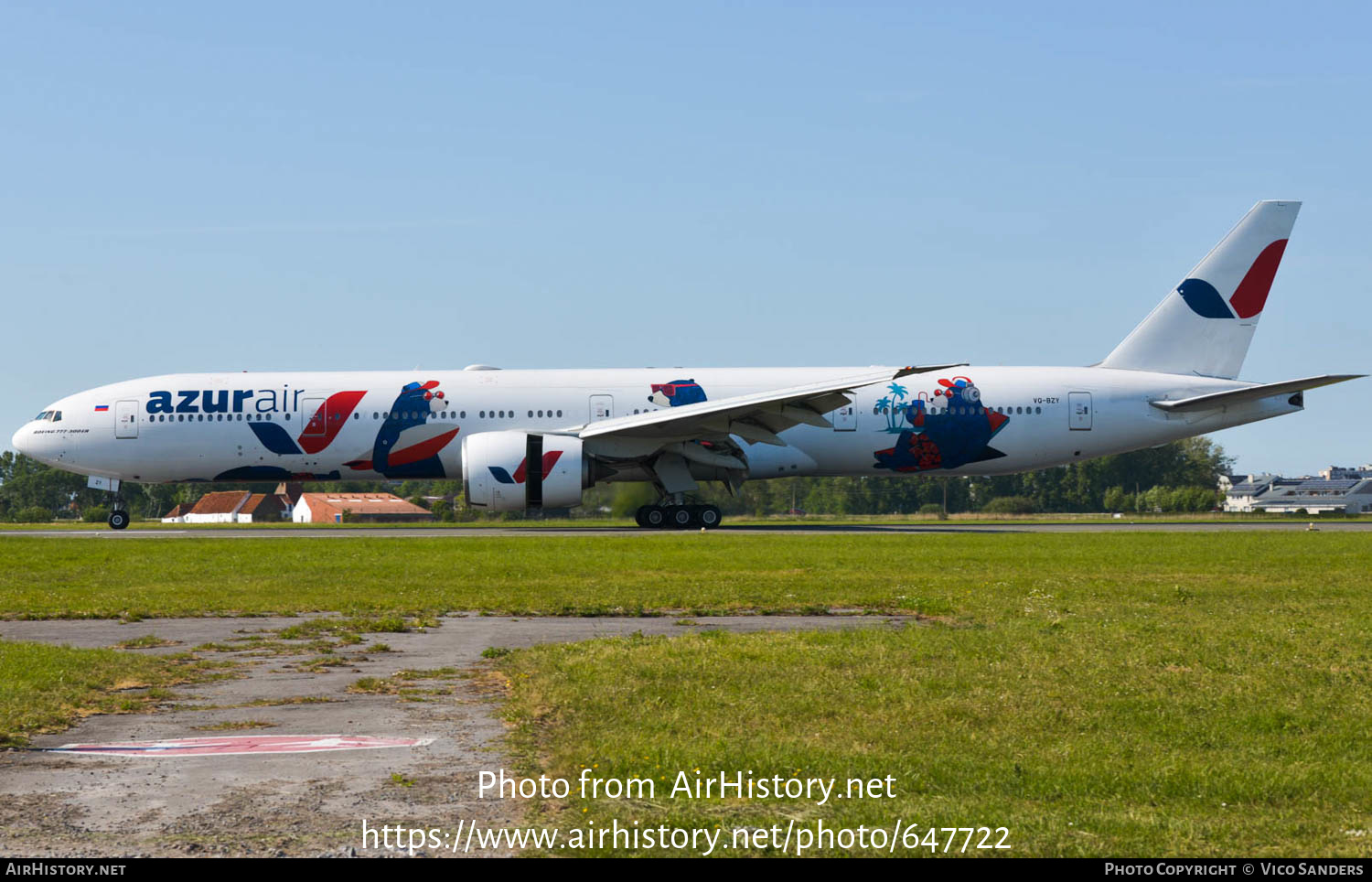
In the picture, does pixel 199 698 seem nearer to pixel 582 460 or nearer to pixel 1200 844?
pixel 1200 844

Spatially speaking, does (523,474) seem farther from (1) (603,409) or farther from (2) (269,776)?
(2) (269,776)

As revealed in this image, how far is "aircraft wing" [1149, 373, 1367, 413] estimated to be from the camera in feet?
99.7

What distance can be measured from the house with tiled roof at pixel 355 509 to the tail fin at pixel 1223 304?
3449 cm

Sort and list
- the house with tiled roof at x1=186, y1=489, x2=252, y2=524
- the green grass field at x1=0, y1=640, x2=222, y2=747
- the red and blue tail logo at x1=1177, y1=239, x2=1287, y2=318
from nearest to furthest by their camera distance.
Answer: the green grass field at x1=0, y1=640, x2=222, y2=747 → the red and blue tail logo at x1=1177, y1=239, x2=1287, y2=318 → the house with tiled roof at x1=186, y1=489, x2=252, y2=524

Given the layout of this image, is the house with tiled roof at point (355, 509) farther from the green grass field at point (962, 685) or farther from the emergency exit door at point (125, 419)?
the green grass field at point (962, 685)

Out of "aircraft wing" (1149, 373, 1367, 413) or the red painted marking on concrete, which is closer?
the red painted marking on concrete

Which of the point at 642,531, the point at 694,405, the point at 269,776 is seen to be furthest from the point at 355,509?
the point at 269,776

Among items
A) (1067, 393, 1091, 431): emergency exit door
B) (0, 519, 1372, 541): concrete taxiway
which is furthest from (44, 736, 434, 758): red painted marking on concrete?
(1067, 393, 1091, 431): emergency exit door

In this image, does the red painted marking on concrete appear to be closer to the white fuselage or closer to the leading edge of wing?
the leading edge of wing

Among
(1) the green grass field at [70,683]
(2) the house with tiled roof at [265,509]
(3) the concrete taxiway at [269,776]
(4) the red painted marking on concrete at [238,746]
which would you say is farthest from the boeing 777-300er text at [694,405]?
(2) the house with tiled roof at [265,509]

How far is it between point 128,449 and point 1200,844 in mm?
32808

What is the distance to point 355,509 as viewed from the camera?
7344 centimetres

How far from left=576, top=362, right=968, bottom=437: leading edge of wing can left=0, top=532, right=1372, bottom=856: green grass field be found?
9.36 meters

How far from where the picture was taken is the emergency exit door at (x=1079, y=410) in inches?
1298
